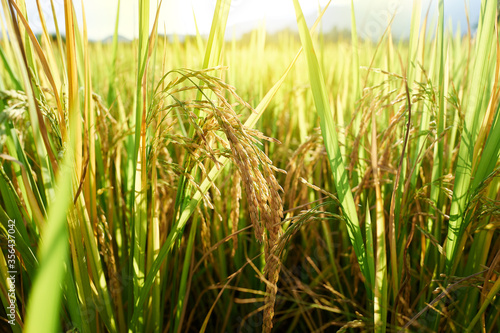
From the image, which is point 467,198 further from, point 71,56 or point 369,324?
point 71,56

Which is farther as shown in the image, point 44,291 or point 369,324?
point 369,324

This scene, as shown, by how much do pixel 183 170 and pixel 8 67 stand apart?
0.47 m

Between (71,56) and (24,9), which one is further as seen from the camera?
(24,9)

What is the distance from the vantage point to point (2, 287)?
0.63 meters

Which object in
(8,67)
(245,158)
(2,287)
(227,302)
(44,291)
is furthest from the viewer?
(227,302)

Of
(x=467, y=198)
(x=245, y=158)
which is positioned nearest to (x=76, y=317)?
(x=245, y=158)

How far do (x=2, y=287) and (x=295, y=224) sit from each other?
57 cm

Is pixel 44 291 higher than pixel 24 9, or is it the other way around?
pixel 24 9

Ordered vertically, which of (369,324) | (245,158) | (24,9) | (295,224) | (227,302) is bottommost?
(227,302)

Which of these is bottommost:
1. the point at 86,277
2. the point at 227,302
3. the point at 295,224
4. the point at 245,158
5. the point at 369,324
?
the point at 227,302

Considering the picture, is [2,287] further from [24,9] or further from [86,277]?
[24,9]

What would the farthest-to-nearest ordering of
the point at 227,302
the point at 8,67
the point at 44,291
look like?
the point at 227,302, the point at 8,67, the point at 44,291

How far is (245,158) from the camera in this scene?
20.6 inches

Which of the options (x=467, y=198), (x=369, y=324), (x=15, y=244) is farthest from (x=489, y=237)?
(x=15, y=244)
